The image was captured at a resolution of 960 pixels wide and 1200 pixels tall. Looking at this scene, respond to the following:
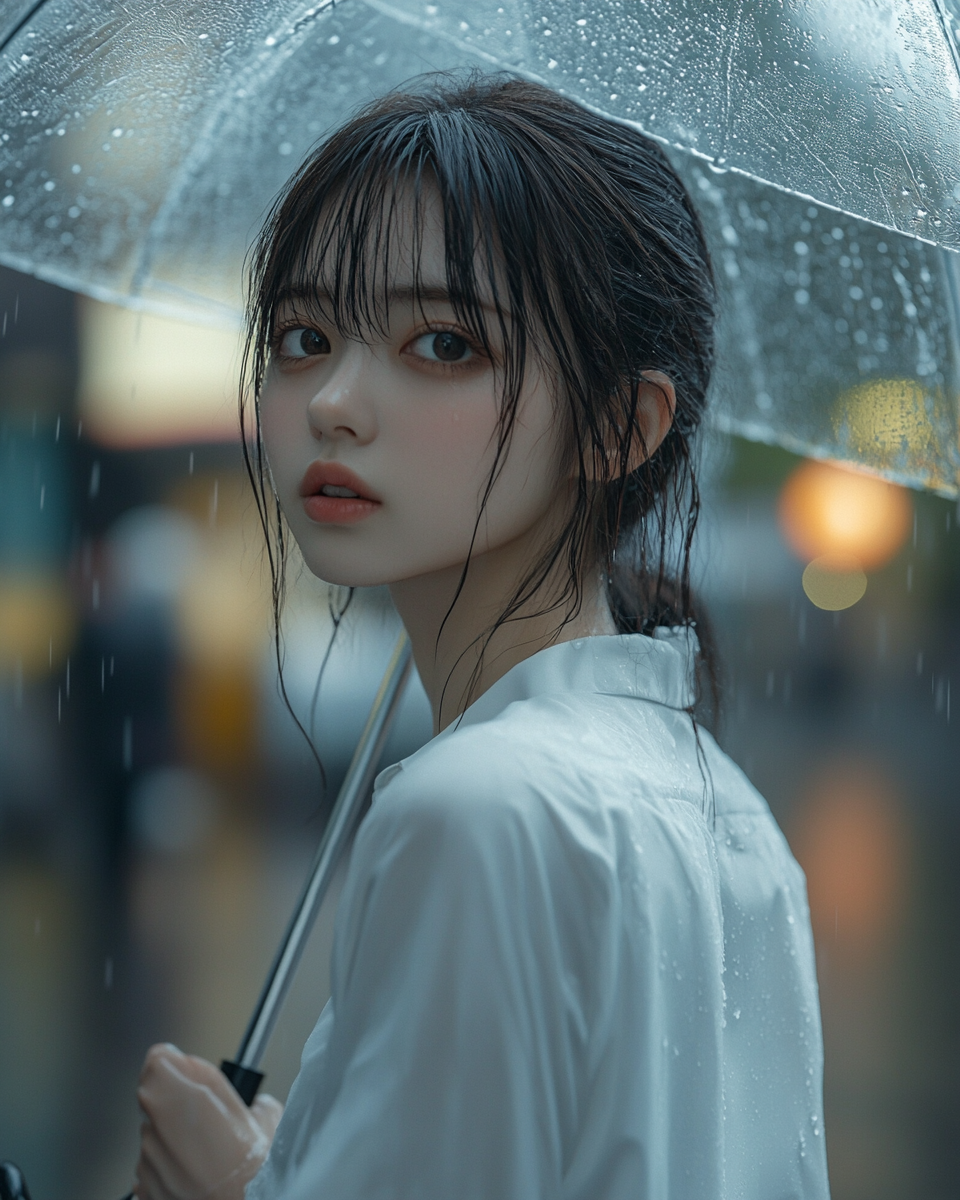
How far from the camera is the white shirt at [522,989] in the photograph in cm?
76

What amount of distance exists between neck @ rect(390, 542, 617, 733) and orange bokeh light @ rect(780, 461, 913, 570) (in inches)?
547

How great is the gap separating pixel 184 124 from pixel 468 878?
1.18 meters

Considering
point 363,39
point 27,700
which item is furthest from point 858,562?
point 363,39

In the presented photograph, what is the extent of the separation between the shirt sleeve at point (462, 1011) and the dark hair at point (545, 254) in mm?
319

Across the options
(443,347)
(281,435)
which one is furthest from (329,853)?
(443,347)

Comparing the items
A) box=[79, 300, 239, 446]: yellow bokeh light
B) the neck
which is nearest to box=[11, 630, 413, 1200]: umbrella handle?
the neck

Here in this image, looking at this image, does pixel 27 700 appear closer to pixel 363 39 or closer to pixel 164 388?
pixel 164 388

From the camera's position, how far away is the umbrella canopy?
113cm

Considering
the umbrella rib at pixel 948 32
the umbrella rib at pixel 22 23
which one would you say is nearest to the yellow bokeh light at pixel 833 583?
the umbrella rib at pixel 948 32

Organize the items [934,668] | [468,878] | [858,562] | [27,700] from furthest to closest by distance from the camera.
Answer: [858,562] → [934,668] → [27,700] → [468,878]

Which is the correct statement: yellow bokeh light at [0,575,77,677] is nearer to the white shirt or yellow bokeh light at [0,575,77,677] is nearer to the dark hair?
A: the dark hair

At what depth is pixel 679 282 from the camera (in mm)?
1124

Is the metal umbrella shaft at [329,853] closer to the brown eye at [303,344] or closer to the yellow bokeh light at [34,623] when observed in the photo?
the brown eye at [303,344]

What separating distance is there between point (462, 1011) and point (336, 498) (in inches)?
16.9
